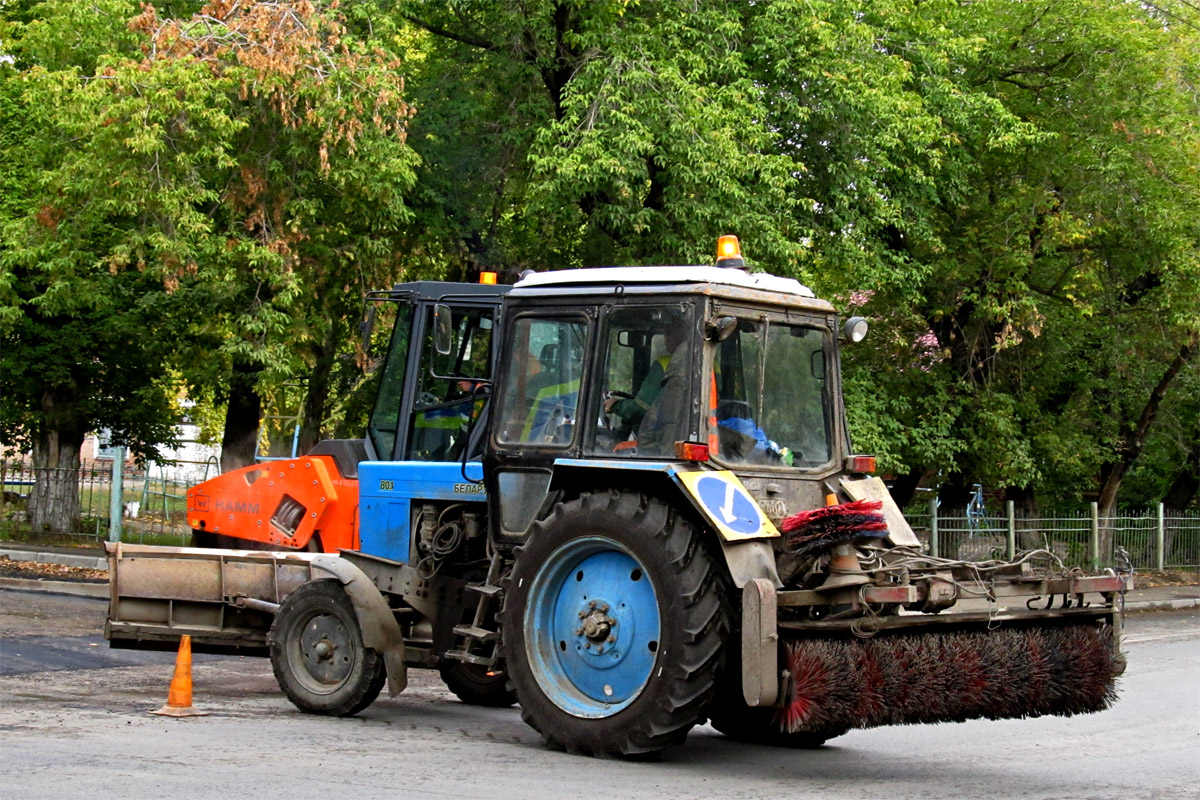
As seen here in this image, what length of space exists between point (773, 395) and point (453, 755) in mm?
2909

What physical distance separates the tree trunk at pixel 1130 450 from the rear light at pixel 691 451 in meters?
20.6

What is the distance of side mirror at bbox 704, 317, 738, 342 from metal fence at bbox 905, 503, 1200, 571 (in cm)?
1471

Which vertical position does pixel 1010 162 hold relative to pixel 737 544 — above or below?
above

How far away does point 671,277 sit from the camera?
8.48 m

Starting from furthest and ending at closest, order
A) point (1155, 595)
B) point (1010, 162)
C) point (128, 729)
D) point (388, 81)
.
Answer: point (1155, 595) < point (1010, 162) < point (388, 81) < point (128, 729)

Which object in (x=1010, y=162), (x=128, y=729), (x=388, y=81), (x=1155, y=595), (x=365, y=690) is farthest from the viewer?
(x=1155, y=595)

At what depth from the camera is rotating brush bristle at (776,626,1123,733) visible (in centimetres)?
731

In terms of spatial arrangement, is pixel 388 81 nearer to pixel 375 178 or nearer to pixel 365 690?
pixel 375 178

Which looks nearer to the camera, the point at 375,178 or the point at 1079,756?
the point at 1079,756

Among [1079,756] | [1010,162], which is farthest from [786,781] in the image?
[1010,162]

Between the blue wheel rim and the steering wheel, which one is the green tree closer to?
the steering wheel

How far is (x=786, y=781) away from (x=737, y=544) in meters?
1.37

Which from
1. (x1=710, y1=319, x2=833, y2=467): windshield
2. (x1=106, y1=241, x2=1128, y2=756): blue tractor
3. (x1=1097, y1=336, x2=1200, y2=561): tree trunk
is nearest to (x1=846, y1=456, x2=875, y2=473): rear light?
(x1=106, y1=241, x2=1128, y2=756): blue tractor

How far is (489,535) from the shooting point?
923cm
